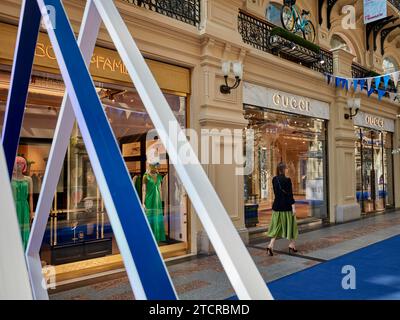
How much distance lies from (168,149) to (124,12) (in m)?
5.01

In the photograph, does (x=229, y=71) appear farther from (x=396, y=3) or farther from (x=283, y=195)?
Result: (x=396, y=3)

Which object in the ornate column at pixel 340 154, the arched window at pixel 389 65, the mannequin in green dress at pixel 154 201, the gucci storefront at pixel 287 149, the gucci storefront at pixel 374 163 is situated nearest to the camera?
the mannequin in green dress at pixel 154 201

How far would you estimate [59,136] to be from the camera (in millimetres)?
1870

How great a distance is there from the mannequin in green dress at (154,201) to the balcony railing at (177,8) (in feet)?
9.14

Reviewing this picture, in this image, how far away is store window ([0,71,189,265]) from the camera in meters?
5.22

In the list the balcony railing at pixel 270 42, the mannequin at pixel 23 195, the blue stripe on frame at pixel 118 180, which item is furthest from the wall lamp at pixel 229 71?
the blue stripe on frame at pixel 118 180

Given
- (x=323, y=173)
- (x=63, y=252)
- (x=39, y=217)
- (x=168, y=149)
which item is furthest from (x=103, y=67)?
(x=323, y=173)

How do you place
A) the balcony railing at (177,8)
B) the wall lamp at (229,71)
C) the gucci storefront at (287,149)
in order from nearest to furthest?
1. the balcony railing at (177,8)
2. the wall lamp at (229,71)
3. the gucci storefront at (287,149)

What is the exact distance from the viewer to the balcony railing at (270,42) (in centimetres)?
782

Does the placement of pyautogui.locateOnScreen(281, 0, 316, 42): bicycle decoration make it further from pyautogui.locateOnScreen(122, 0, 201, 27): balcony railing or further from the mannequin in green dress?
the mannequin in green dress

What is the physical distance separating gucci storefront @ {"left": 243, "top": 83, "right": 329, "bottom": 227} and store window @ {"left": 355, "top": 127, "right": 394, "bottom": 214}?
2202 mm

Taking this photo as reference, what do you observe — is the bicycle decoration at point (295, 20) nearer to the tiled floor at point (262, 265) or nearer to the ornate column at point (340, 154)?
the ornate column at point (340, 154)

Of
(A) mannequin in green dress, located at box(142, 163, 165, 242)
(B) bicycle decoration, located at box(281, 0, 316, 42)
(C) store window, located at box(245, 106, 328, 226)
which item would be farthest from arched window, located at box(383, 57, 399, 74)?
(A) mannequin in green dress, located at box(142, 163, 165, 242)
